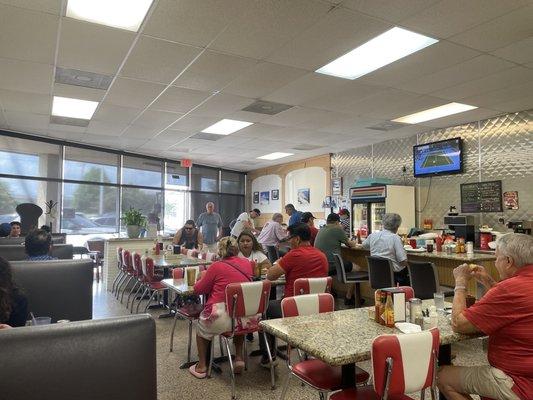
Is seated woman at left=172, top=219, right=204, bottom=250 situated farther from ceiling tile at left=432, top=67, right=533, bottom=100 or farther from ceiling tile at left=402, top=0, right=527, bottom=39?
ceiling tile at left=402, top=0, right=527, bottom=39

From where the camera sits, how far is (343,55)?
3.85m

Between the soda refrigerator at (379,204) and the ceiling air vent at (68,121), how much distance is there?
5134 mm

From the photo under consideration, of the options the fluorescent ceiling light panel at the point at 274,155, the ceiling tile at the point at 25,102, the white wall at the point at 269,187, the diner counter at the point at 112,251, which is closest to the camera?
the ceiling tile at the point at 25,102

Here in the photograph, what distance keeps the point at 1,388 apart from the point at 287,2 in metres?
2.87

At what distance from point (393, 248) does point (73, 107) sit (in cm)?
510

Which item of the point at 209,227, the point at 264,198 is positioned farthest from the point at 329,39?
the point at 264,198

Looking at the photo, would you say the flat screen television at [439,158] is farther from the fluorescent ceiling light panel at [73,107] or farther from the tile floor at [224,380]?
the fluorescent ceiling light panel at [73,107]

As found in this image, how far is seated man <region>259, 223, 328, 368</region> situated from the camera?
353 cm

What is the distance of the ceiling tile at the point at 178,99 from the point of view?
4.98 meters

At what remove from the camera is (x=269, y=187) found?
37.1ft

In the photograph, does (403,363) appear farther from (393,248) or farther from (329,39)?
(393,248)

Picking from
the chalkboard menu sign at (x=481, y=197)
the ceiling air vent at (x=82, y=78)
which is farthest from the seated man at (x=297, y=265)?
the chalkboard menu sign at (x=481, y=197)

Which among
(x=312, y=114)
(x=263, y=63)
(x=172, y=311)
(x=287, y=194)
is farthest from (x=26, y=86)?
(x=287, y=194)

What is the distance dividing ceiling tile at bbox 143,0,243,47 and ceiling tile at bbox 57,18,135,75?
353mm
